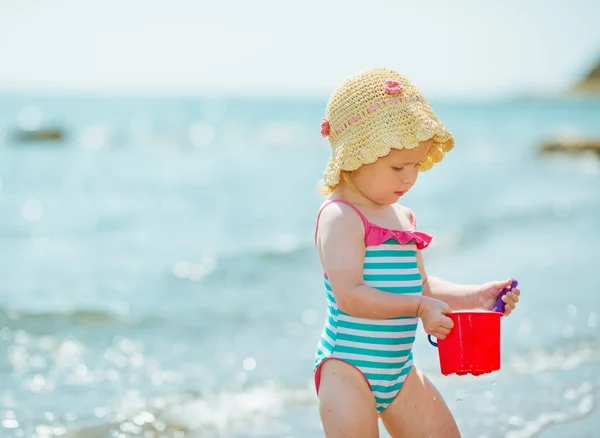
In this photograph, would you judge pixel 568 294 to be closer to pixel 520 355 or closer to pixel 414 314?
pixel 520 355

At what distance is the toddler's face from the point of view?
2861 millimetres

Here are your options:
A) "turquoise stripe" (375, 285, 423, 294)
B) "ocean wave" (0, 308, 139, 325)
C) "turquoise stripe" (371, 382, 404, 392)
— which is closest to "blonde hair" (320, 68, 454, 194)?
"turquoise stripe" (375, 285, 423, 294)

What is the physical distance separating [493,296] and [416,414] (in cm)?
52

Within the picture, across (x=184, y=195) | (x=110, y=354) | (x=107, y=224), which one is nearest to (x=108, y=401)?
(x=110, y=354)

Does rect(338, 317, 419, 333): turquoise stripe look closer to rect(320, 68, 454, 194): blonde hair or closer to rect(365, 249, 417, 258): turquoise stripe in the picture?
rect(365, 249, 417, 258): turquoise stripe

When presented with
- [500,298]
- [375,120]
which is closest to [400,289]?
[500,298]

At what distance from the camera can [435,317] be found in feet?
8.75

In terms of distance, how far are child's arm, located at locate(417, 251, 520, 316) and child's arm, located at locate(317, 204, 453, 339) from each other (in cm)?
37

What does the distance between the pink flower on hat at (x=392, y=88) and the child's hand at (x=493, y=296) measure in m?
0.78

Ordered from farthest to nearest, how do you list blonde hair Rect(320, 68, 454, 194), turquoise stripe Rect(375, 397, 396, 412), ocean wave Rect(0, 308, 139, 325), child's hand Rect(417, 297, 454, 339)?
1. ocean wave Rect(0, 308, 139, 325)
2. turquoise stripe Rect(375, 397, 396, 412)
3. blonde hair Rect(320, 68, 454, 194)
4. child's hand Rect(417, 297, 454, 339)

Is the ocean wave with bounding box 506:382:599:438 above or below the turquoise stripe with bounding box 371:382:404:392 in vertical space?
below

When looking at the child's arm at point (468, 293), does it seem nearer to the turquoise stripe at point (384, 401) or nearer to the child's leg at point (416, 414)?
the child's leg at point (416, 414)

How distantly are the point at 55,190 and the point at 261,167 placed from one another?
6.61 meters

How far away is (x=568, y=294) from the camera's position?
6.70 meters
